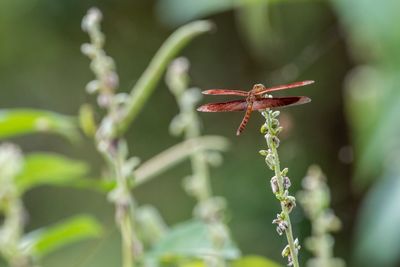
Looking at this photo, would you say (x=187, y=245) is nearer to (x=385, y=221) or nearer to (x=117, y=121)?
(x=117, y=121)

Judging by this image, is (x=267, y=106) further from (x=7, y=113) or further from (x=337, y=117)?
(x=337, y=117)

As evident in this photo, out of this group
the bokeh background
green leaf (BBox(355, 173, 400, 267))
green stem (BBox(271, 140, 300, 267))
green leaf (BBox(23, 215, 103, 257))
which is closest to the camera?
green stem (BBox(271, 140, 300, 267))

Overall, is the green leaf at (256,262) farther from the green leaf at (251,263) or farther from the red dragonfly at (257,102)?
the red dragonfly at (257,102)

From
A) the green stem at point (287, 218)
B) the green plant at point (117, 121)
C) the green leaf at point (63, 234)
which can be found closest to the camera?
the green stem at point (287, 218)

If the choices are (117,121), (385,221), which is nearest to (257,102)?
Answer: (117,121)

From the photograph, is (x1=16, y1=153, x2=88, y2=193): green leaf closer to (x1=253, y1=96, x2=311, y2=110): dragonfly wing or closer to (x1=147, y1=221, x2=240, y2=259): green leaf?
(x1=147, y1=221, x2=240, y2=259): green leaf

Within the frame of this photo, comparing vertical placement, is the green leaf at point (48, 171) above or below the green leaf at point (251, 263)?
above

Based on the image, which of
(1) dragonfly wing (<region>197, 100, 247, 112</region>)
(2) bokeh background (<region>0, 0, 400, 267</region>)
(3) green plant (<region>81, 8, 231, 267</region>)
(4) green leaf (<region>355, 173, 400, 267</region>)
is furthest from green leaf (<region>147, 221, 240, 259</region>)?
(2) bokeh background (<region>0, 0, 400, 267</region>)

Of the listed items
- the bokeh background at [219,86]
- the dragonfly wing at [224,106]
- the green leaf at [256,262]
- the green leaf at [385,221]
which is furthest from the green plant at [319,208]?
the bokeh background at [219,86]
